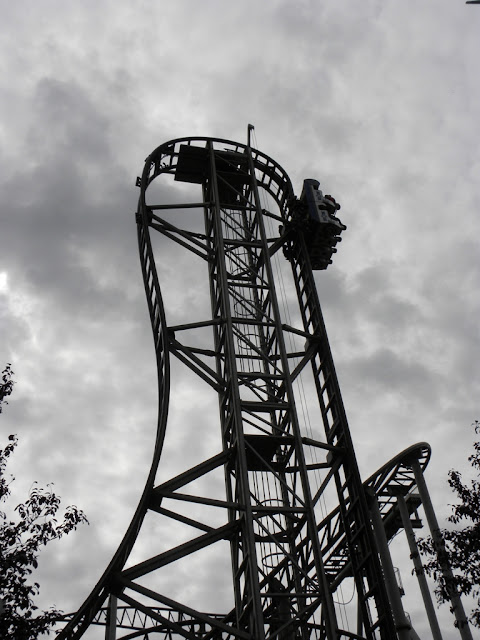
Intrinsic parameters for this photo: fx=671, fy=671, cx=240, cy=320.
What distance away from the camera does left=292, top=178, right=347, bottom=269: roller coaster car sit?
24.4m

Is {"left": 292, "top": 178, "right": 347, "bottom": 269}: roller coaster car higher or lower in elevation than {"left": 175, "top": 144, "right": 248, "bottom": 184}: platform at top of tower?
lower

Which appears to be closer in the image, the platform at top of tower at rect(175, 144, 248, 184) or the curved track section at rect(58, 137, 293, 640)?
the curved track section at rect(58, 137, 293, 640)

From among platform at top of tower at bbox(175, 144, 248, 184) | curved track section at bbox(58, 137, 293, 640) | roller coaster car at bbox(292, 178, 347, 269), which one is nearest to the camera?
curved track section at bbox(58, 137, 293, 640)

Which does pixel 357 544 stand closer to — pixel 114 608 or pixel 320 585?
pixel 320 585

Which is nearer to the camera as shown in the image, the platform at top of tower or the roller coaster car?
the roller coaster car

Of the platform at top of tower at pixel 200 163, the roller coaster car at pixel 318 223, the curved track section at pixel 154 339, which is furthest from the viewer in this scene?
the platform at top of tower at pixel 200 163

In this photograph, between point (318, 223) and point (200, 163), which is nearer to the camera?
point (318, 223)

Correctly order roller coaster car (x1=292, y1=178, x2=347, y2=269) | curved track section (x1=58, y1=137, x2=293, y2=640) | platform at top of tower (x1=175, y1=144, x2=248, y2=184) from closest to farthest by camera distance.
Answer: curved track section (x1=58, y1=137, x2=293, y2=640), roller coaster car (x1=292, y1=178, x2=347, y2=269), platform at top of tower (x1=175, y1=144, x2=248, y2=184)

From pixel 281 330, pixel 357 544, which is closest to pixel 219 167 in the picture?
pixel 281 330

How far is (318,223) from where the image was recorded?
24.3 metres

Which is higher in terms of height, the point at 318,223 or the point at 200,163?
the point at 200,163

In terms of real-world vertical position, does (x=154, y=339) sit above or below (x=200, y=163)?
below

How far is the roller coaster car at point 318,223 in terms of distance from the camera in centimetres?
2444

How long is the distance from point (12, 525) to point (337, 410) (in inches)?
441
